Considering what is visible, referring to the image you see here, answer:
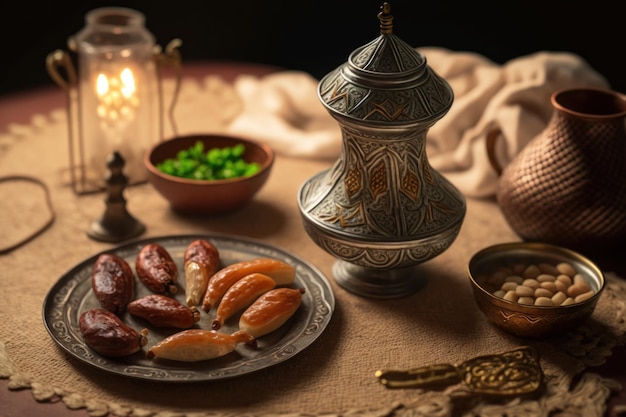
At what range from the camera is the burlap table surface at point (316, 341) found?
113 cm

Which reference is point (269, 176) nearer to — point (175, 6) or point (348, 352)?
point (348, 352)

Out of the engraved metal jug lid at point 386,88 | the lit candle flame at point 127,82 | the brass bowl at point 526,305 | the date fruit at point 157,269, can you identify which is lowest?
the date fruit at point 157,269

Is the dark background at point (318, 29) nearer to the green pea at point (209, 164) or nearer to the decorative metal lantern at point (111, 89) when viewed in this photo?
the decorative metal lantern at point (111, 89)

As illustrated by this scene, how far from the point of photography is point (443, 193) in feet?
4.39

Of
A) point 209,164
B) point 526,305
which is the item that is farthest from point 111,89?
point 526,305

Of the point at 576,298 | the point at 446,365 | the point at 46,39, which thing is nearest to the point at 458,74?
the point at 576,298

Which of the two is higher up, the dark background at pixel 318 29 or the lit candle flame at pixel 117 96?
the lit candle flame at pixel 117 96

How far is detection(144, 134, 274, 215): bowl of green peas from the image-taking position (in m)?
1.55

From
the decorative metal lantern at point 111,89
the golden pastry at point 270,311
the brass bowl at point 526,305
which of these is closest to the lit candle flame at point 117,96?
the decorative metal lantern at point 111,89

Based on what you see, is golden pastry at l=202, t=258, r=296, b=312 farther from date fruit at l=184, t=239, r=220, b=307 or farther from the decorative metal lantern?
the decorative metal lantern

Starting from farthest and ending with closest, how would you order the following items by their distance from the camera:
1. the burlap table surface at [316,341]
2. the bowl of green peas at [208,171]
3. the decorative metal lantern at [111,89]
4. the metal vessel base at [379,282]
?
the decorative metal lantern at [111,89]
the bowl of green peas at [208,171]
the metal vessel base at [379,282]
the burlap table surface at [316,341]

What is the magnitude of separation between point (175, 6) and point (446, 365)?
5.55ft

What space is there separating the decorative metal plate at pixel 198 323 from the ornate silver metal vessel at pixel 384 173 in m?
0.08

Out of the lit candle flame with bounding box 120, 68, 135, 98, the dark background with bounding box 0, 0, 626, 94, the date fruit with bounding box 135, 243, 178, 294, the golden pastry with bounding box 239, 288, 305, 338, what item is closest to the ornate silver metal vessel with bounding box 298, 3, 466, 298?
the golden pastry with bounding box 239, 288, 305, 338
